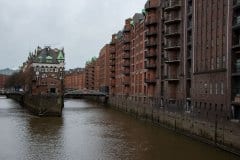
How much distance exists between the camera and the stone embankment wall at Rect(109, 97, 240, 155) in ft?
107

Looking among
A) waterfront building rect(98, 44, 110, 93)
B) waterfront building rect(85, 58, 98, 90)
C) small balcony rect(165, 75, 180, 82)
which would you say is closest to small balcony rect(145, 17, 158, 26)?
small balcony rect(165, 75, 180, 82)

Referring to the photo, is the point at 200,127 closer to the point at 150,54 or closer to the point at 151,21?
the point at 150,54

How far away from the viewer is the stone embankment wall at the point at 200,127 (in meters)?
32.7

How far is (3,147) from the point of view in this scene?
3788 centimetres

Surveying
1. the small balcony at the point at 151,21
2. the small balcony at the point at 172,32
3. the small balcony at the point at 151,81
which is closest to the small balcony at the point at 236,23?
the small balcony at the point at 172,32

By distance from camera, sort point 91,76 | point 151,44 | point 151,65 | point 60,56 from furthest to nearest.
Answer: point 91,76 → point 60,56 → point 151,65 → point 151,44

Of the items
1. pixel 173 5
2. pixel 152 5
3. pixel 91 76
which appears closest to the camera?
pixel 173 5

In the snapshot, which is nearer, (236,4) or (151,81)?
(236,4)

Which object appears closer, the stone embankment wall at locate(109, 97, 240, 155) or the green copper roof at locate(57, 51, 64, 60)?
the stone embankment wall at locate(109, 97, 240, 155)

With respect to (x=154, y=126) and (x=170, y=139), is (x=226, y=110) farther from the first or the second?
(x=154, y=126)

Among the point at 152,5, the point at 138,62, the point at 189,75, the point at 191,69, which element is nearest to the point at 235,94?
the point at 191,69

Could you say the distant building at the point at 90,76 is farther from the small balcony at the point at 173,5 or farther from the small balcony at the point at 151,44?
the small balcony at the point at 173,5

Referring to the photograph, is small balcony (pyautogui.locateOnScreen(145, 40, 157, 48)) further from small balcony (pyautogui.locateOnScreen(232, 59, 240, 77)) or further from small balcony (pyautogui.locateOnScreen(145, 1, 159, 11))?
small balcony (pyautogui.locateOnScreen(232, 59, 240, 77))

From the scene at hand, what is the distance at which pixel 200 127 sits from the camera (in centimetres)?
3931
